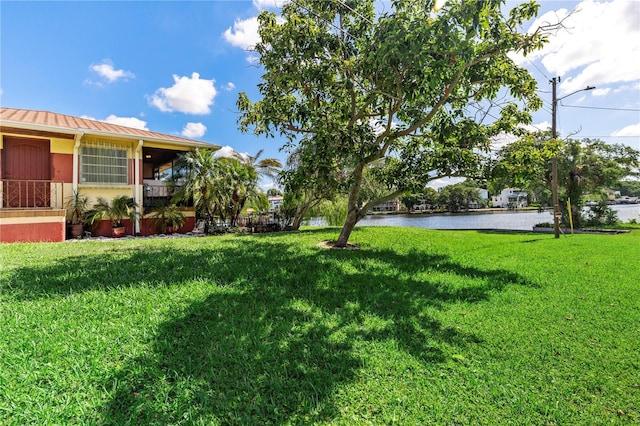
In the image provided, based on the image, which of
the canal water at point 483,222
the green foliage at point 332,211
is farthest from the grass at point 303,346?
the canal water at point 483,222

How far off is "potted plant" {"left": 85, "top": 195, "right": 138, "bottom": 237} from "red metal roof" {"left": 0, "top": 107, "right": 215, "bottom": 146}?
249 cm

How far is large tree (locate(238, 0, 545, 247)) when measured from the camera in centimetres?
494

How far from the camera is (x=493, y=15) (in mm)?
5711

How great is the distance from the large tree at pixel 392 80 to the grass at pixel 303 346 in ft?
11.3

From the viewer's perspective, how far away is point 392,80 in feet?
20.4

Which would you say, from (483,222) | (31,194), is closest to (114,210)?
(31,194)

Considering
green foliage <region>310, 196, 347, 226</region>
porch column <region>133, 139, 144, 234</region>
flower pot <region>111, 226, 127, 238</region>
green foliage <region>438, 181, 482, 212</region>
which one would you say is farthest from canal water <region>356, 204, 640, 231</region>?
green foliage <region>438, 181, 482, 212</region>

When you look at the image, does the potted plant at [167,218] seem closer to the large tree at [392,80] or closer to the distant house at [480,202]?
the large tree at [392,80]

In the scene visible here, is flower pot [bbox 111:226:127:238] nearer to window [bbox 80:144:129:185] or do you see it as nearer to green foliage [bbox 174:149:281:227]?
window [bbox 80:144:129:185]

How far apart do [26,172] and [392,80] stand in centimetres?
1229

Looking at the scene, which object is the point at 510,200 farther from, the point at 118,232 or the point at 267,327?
the point at 267,327

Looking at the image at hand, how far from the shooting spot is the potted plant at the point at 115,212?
10.9 meters

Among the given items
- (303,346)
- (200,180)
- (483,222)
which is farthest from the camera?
(483,222)

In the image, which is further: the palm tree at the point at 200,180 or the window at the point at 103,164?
the palm tree at the point at 200,180
